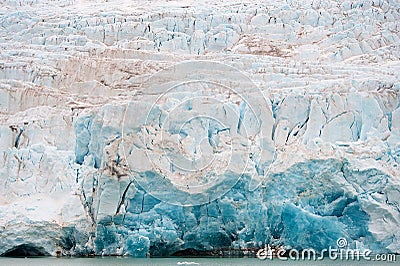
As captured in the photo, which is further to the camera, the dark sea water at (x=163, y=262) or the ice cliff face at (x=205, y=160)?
the ice cliff face at (x=205, y=160)

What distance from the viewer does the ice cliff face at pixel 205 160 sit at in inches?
719

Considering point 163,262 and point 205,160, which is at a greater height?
point 205,160

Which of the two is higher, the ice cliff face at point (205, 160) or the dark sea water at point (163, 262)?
the ice cliff face at point (205, 160)

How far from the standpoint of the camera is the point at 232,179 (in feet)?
60.4

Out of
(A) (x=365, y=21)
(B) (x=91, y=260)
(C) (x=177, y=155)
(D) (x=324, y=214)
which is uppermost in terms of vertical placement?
(A) (x=365, y=21)

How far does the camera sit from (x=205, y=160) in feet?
61.4

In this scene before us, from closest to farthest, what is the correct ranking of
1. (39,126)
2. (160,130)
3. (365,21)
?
(160,130), (39,126), (365,21)

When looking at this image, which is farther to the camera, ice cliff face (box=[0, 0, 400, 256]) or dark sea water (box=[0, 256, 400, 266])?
ice cliff face (box=[0, 0, 400, 256])

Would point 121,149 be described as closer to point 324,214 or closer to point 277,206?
point 277,206

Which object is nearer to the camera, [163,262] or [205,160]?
[163,262]

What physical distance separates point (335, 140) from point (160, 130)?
14.6 ft

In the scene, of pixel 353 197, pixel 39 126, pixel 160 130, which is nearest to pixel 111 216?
pixel 160 130

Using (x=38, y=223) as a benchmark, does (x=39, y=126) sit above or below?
above

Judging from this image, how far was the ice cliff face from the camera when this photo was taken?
18266 mm
